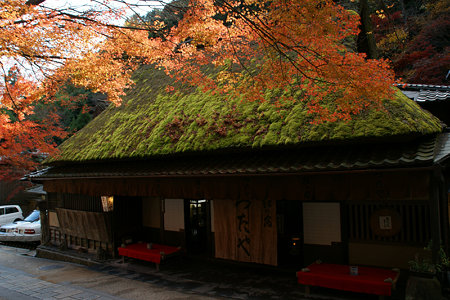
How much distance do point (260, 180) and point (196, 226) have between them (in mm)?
4744

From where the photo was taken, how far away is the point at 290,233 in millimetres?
8672

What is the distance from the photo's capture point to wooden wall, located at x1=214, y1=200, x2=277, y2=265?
8086 millimetres

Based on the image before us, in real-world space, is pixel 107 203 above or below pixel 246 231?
above

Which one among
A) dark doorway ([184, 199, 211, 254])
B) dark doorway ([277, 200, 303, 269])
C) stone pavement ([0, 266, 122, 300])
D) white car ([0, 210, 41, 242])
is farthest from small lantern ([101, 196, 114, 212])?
white car ([0, 210, 41, 242])

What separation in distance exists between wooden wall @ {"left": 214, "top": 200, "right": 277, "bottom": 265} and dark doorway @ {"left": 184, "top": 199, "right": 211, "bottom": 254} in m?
1.68

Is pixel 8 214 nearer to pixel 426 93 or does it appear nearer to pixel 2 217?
pixel 2 217

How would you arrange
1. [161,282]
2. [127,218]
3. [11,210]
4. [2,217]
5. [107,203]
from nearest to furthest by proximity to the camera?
1. [161,282]
2. [107,203]
3. [127,218]
4. [2,217]
5. [11,210]

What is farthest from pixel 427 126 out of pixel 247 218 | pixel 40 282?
pixel 40 282

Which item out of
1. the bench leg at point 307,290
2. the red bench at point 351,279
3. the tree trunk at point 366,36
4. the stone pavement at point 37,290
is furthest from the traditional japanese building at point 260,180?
the tree trunk at point 366,36

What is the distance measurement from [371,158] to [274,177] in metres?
2.04

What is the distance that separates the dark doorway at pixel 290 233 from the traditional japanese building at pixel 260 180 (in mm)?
31

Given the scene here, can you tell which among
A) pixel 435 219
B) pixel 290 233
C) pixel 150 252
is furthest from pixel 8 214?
pixel 435 219

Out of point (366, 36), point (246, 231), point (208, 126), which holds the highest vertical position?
point (366, 36)

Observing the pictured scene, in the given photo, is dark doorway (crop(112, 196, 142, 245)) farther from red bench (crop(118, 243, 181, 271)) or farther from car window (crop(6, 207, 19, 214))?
car window (crop(6, 207, 19, 214))
